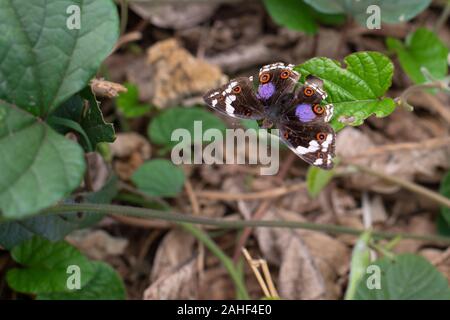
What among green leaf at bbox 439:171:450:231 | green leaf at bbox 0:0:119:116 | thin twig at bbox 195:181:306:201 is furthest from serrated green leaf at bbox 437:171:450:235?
green leaf at bbox 0:0:119:116

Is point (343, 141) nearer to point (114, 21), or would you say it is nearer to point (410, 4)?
point (410, 4)

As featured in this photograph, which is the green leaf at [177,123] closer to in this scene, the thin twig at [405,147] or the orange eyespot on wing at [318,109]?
the thin twig at [405,147]

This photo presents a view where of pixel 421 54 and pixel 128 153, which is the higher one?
pixel 421 54

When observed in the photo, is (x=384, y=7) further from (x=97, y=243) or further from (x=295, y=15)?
(x=97, y=243)

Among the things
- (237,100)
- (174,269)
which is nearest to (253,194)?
(174,269)

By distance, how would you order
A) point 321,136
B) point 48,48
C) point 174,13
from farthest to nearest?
point 174,13, point 321,136, point 48,48
